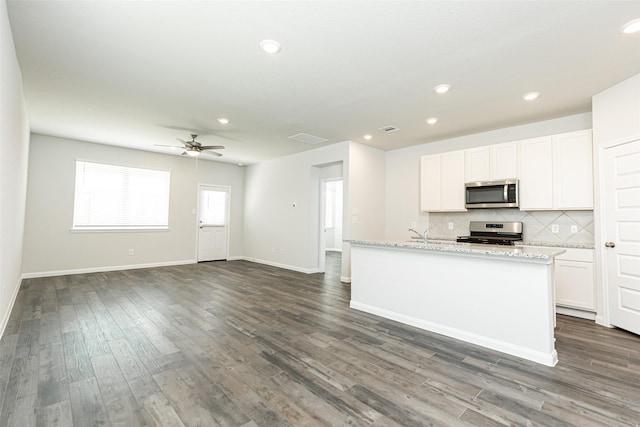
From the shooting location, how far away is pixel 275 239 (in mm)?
7340

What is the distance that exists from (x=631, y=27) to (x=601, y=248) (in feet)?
7.81

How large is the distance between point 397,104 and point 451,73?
894 millimetres

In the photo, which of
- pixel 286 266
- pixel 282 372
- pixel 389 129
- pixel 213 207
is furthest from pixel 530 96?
pixel 213 207

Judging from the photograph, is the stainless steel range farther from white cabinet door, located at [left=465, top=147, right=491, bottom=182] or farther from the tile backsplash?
white cabinet door, located at [left=465, top=147, right=491, bottom=182]

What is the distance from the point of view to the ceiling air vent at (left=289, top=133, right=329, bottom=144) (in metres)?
5.32

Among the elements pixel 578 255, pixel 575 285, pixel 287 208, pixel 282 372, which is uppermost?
pixel 287 208

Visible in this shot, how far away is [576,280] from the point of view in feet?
12.1

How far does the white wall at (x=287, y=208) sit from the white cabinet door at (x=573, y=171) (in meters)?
3.24

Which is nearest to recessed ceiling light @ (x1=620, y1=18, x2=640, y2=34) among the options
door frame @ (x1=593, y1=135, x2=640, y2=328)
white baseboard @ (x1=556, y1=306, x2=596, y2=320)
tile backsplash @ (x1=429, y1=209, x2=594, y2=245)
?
door frame @ (x1=593, y1=135, x2=640, y2=328)

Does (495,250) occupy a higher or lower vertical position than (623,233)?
lower

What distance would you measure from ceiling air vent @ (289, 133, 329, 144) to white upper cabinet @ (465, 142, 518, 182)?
262cm

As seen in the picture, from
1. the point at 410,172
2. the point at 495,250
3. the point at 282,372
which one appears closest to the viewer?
the point at 282,372

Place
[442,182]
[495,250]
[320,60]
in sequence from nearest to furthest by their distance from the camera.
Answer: [495,250]
[320,60]
[442,182]

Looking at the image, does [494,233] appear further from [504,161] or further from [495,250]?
[495,250]
